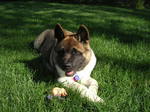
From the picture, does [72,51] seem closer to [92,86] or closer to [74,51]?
[74,51]

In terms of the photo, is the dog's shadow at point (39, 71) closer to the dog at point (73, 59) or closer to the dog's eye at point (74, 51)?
the dog at point (73, 59)

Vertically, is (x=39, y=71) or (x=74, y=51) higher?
(x=74, y=51)

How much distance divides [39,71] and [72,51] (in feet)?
2.45

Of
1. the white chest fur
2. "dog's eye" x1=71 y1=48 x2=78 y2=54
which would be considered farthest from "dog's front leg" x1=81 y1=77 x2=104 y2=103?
"dog's eye" x1=71 y1=48 x2=78 y2=54

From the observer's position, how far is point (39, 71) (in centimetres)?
405

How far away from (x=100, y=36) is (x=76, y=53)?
99.6 inches

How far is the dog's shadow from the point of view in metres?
3.65

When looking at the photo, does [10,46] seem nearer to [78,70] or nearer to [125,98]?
[78,70]

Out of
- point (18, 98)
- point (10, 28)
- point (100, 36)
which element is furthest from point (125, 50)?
point (10, 28)

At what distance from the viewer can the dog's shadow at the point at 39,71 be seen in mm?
3650

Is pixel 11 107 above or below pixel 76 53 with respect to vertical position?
below

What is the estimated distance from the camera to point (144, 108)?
2.65 m

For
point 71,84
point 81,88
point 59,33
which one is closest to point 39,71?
point 59,33

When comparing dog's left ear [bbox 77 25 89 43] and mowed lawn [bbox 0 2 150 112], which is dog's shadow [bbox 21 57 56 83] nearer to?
mowed lawn [bbox 0 2 150 112]
